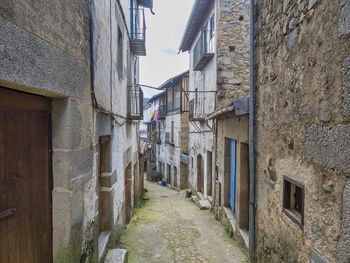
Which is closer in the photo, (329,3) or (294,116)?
(329,3)

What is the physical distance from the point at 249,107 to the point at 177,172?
1290 cm

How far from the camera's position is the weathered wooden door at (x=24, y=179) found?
1.86 m

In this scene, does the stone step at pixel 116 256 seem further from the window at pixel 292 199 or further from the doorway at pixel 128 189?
the doorway at pixel 128 189

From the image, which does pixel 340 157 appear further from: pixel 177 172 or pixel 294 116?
pixel 177 172

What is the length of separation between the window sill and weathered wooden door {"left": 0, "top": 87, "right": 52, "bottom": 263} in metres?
2.50

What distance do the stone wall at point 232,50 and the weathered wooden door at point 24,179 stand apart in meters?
6.37

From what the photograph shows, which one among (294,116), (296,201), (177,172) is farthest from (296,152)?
(177,172)

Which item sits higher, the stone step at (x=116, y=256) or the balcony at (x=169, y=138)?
the balcony at (x=169, y=138)

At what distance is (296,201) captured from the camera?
297 centimetres

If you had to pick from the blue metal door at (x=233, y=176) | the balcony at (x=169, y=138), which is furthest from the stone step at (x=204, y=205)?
the balcony at (x=169, y=138)

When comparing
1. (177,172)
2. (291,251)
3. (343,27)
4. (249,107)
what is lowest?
(177,172)

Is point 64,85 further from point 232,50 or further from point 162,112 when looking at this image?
point 162,112

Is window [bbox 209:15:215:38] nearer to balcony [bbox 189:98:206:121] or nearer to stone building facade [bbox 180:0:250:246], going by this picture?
stone building facade [bbox 180:0:250:246]

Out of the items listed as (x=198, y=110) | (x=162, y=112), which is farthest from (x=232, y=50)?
(x=162, y=112)
